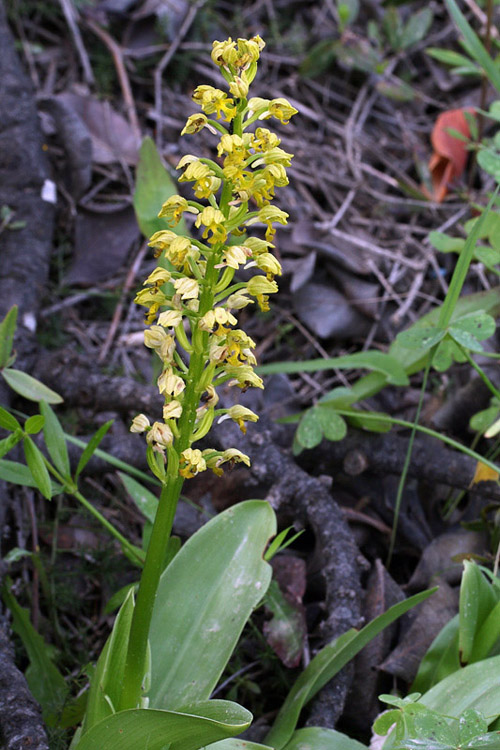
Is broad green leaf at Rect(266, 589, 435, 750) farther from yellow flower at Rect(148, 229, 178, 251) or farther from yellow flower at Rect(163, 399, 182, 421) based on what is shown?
yellow flower at Rect(148, 229, 178, 251)

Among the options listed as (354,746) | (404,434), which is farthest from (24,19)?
(354,746)

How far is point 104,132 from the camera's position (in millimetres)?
3555

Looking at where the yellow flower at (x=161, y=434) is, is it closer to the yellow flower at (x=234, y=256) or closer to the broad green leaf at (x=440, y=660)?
the yellow flower at (x=234, y=256)

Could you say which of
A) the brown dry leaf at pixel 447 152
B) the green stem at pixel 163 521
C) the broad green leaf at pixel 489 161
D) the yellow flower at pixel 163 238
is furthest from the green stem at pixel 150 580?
the brown dry leaf at pixel 447 152

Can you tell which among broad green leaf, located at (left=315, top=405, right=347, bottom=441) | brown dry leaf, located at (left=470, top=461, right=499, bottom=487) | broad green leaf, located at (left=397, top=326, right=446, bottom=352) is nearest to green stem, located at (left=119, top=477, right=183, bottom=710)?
broad green leaf, located at (left=315, top=405, right=347, bottom=441)

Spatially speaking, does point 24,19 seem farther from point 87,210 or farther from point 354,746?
point 354,746

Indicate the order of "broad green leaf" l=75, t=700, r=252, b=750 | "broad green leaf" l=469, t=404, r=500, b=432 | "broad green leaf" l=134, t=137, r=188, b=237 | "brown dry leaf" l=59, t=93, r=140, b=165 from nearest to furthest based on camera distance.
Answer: "broad green leaf" l=75, t=700, r=252, b=750
"broad green leaf" l=469, t=404, r=500, b=432
"broad green leaf" l=134, t=137, r=188, b=237
"brown dry leaf" l=59, t=93, r=140, b=165

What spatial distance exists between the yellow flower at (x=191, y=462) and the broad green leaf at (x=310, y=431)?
0.95 metres

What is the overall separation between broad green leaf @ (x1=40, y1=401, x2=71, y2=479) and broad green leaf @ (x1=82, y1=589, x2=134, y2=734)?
43 cm

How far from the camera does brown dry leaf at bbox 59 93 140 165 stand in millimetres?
3511

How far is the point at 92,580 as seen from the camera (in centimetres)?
239

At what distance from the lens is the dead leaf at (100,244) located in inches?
128

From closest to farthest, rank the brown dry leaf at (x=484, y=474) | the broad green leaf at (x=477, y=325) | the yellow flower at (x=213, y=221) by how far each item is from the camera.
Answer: the yellow flower at (x=213, y=221), the broad green leaf at (x=477, y=325), the brown dry leaf at (x=484, y=474)

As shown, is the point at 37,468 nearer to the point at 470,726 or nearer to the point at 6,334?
the point at 6,334
